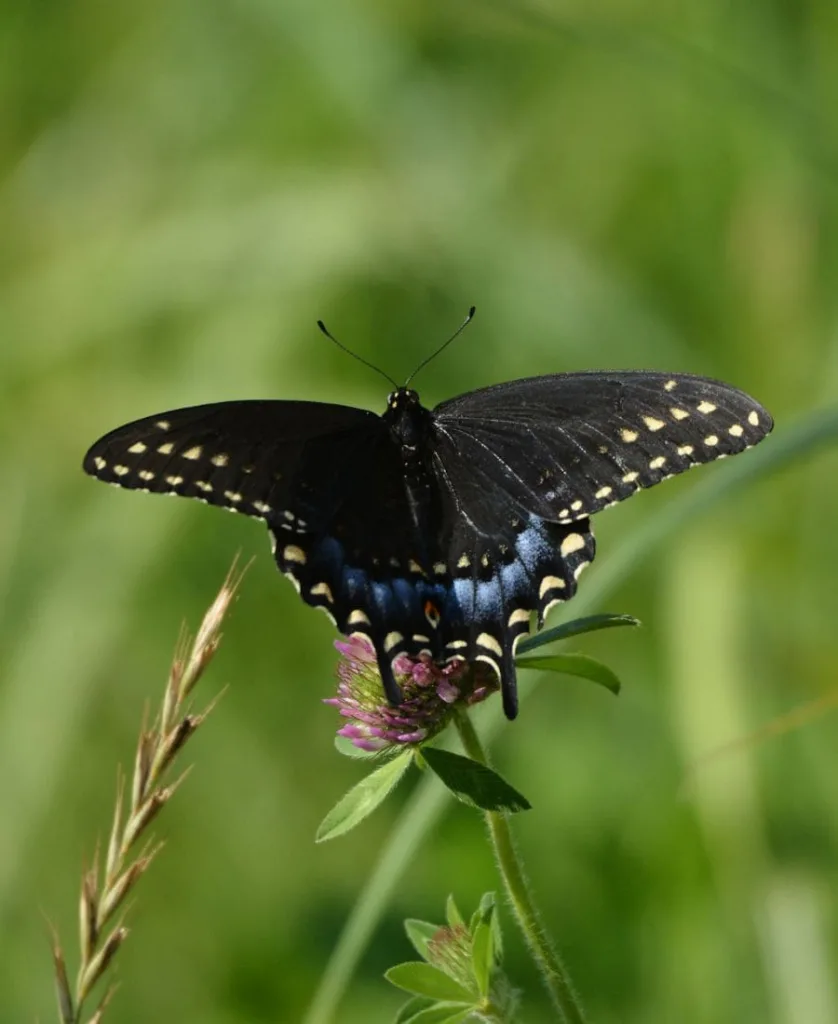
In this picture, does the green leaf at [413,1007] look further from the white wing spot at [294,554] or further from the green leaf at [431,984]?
the white wing spot at [294,554]

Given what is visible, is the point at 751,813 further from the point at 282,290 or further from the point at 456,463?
the point at 282,290

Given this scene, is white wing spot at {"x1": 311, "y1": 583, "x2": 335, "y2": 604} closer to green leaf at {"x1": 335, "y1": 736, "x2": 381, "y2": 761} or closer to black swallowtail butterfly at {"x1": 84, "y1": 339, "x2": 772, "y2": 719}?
black swallowtail butterfly at {"x1": 84, "y1": 339, "x2": 772, "y2": 719}

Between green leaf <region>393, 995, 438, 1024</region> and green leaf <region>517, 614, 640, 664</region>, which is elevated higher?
green leaf <region>517, 614, 640, 664</region>

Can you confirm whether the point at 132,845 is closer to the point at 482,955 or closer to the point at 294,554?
the point at 482,955

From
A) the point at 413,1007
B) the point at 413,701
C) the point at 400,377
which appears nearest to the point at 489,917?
the point at 413,1007

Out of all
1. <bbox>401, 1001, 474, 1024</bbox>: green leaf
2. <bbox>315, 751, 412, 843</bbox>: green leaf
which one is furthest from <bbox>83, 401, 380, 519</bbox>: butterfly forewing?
<bbox>401, 1001, 474, 1024</bbox>: green leaf

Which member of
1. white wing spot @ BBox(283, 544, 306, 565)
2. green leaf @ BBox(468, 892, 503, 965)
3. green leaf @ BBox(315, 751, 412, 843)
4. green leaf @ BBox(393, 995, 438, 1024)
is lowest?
green leaf @ BBox(393, 995, 438, 1024)

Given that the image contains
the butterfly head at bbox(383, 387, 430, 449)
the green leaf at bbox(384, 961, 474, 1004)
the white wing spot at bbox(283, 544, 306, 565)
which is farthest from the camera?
the butterfly head at bbox(383, 387, 430, 449)

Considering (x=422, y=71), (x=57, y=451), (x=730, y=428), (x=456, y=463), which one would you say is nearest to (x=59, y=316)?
(x=57, y=451)
